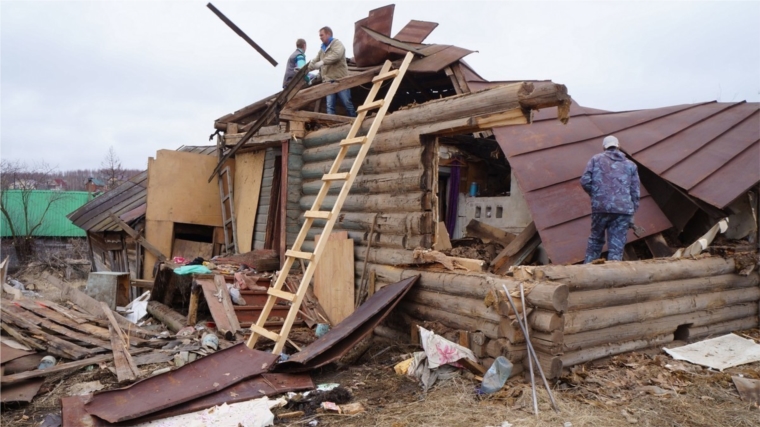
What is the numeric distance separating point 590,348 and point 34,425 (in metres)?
5.87

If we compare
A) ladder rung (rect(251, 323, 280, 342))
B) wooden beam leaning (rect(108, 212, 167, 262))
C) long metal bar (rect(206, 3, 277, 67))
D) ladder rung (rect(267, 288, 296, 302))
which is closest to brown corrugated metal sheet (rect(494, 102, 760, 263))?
ladder rung (rect(267, 288, 296, 302))

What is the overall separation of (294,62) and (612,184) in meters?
6.96

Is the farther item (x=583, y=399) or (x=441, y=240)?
(x=441, y=240)

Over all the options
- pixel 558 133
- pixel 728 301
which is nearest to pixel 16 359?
pixel 558 133

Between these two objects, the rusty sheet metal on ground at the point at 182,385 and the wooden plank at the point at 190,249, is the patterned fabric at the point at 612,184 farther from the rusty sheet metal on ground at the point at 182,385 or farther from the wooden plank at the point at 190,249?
the wooden plank at the point at 190,249

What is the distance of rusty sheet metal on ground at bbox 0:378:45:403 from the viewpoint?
18.6ft

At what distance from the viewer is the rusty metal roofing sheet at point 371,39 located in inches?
386

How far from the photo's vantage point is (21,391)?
5883 millimetres

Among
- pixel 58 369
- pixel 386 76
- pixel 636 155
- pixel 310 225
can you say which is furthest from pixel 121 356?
pixel 636 155

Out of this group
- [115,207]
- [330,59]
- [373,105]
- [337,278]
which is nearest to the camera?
[373,105]

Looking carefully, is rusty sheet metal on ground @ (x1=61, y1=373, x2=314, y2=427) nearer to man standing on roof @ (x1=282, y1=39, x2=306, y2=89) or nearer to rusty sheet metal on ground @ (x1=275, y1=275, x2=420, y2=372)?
rusty sheet metal on ground @ (x1=275, y1=275, x2=420, y2=372)

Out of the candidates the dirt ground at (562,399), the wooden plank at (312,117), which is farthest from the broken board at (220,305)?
the wooden plank at (312,117)

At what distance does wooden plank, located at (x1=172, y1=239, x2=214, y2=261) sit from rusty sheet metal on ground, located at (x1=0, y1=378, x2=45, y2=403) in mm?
6099

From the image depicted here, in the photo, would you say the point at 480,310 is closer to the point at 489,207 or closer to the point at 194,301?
the point at 489,207
